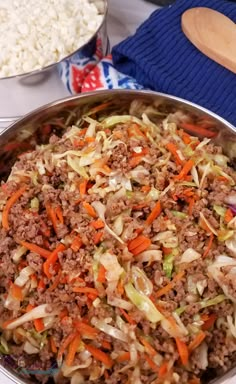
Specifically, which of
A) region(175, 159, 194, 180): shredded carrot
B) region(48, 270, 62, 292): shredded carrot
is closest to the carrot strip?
region(175, 159, 194, 180): shredded carrot

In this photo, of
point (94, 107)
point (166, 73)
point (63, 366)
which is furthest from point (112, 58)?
point (63, 366)

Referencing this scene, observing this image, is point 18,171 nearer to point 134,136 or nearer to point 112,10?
point 134,136

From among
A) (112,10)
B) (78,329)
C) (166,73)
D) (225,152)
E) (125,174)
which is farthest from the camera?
(112,10)

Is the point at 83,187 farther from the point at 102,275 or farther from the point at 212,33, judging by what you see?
the point at 212,33

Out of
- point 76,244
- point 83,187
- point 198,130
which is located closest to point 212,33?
point 198,130

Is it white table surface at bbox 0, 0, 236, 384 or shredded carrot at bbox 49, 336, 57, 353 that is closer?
shredded carrot at bbox 49, 336, 57, 353

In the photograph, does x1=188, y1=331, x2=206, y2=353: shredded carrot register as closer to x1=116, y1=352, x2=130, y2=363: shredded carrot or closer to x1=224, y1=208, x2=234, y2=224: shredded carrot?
x1=116, y1=352, x2=130, y2=363: shredded carrot
